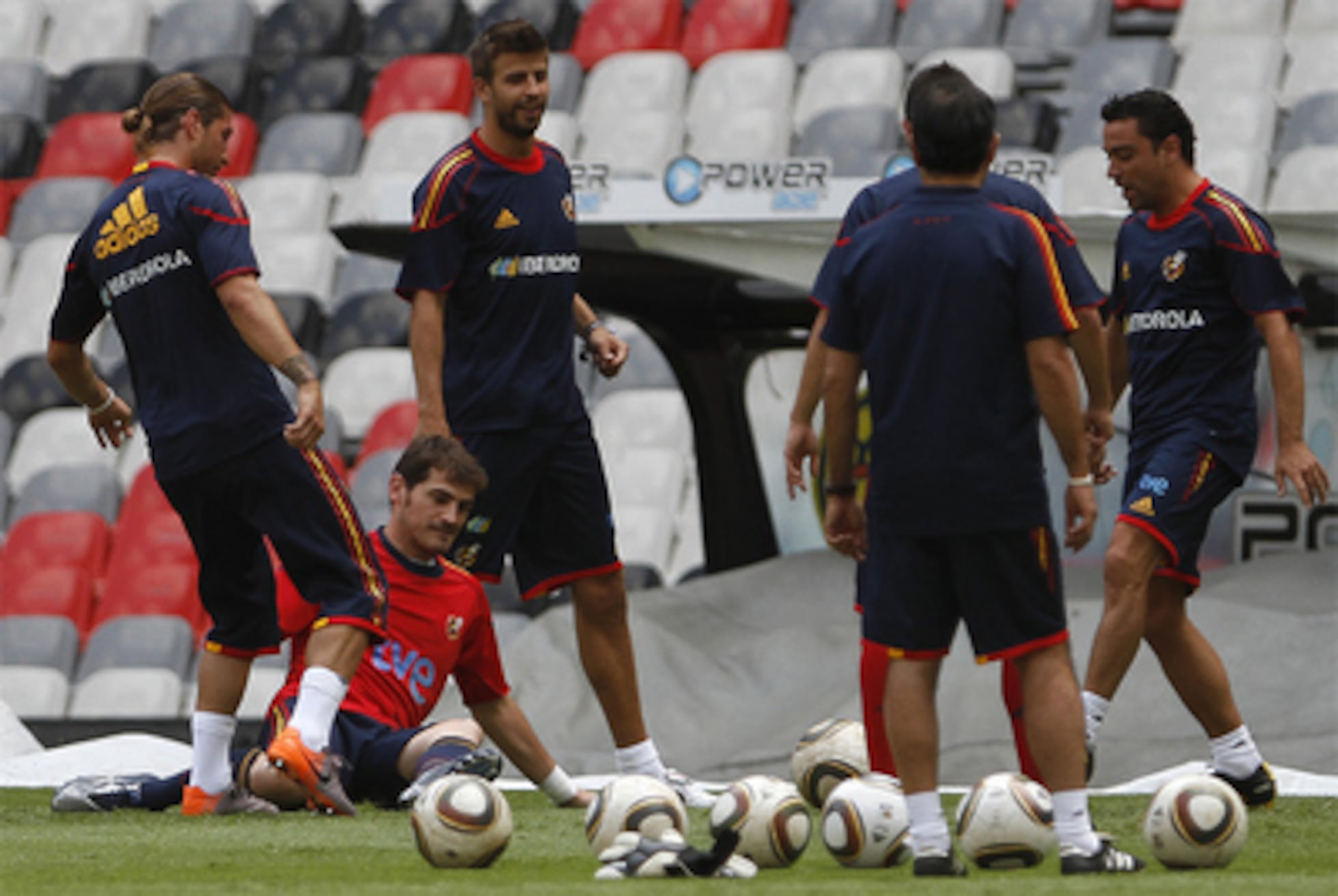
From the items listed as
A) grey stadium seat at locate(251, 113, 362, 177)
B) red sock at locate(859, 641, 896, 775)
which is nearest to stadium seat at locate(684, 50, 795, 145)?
grey stadium seat at locate(251, 113, 362, 177)

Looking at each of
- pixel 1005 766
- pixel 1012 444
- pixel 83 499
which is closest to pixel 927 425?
pixel 1012 444

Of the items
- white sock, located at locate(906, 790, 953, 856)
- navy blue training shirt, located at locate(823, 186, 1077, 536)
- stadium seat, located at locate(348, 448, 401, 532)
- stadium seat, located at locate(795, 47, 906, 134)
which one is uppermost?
stadium seat, located at locate(795, 47, 906, 134)

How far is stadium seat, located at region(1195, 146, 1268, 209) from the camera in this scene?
1191 centimetres

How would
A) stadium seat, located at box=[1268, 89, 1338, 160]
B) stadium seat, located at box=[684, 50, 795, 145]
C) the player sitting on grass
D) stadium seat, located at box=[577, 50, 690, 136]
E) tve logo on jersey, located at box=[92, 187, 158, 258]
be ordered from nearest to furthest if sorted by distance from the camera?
1. tve logo on jersey, located at box=[92, 187, 158, 258]
2. the player sitting on grass
3. stadium seat, located at box=[1268, 89, 1338, 160]
4. stadium seat, located at box=[684, 50, 795, 145]
5. stadium seat, located at box=[577, 50, 690, 136]

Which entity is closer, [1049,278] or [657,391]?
[1049,278]

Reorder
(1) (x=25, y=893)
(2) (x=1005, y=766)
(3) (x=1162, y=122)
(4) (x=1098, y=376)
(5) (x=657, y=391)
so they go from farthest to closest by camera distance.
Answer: (5) (x=657, y=391), (2) (x=1005, y=766), (3) (x=1162, y=122), (4) (x=1098, y=376), (1) (x=25, y=893)

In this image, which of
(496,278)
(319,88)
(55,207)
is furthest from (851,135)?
(496,278)

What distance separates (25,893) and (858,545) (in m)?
1.71

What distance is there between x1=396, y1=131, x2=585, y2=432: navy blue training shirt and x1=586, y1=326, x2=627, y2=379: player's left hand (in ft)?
0.30

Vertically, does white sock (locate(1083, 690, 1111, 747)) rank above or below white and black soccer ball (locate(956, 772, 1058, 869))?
below

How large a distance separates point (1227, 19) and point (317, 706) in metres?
10.3

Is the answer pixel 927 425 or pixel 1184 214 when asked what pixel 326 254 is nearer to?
pixel 1184 214

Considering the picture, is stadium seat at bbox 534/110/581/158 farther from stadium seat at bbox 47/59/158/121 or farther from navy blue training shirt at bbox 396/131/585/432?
navy blue training shirt at bbox 396/131/585/432

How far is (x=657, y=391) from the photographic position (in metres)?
12.6
